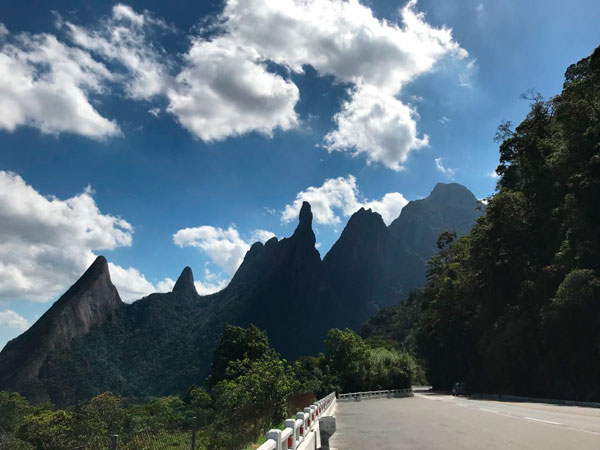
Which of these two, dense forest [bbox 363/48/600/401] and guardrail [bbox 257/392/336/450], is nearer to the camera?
guardrail [bbox 257/392/336/450]

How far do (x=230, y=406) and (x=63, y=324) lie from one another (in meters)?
154

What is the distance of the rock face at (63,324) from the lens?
128875 millimetres

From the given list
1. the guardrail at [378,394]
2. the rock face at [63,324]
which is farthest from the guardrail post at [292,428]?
the rock face at [63,324]

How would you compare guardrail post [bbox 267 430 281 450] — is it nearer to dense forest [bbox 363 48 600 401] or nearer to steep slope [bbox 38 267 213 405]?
dense forest [bbox 363 48 600 401]

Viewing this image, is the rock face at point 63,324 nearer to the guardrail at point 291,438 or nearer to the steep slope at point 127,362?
the steep slope at point 127,362

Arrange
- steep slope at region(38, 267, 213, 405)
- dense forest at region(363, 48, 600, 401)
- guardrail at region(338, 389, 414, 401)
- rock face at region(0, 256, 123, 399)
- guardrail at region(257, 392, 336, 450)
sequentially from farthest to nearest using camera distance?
steep slope at region(38, 267, 213, 405) < rock face at region(0, 256, 123, 399) < guardrail at region(338, 389, 414, 401) < dense forest at region(363, 48, 600, 401) < guardrail at region(257, 392, 336, 450)

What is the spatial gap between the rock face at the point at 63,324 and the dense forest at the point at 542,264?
418 feet

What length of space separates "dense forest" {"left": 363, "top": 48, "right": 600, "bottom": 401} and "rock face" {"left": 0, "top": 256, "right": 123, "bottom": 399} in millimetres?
127420

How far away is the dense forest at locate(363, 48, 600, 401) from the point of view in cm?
2445

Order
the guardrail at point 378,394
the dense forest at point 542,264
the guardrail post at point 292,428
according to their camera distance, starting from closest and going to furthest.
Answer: the guardrail post at point 292,428 → the dense forest at point 542,264 → the guardrail at point 378,394

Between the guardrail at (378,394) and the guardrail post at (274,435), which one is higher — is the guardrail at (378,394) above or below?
below

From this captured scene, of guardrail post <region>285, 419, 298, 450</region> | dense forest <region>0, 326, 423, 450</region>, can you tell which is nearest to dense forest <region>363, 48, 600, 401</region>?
dense forest <region>0, 326, 423, 450</region>

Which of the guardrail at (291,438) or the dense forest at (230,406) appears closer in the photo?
the guardrail at (291,438)

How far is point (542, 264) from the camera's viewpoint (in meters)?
32.5
